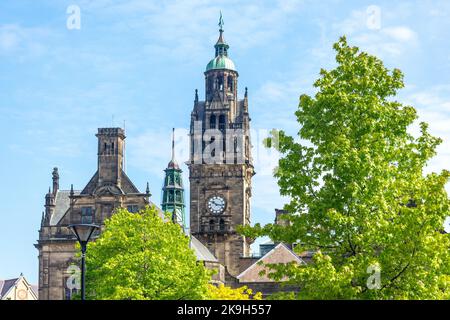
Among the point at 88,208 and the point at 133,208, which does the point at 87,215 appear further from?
the point at 133,208

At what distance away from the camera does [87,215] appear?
104438 millimetres

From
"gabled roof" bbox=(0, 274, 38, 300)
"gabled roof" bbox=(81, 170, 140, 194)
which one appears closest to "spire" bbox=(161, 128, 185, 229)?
"gabled roof" bbox=(0, 274, 38, 300)

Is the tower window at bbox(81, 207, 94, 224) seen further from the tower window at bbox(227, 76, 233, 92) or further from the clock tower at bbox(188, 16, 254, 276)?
the tower window at bbox(227, 76, 233, 92)

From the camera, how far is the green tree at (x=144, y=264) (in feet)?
191

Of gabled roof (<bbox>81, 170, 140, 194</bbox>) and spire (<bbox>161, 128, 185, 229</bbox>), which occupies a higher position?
spire (<bbox>161, 128, 185, 229</bbox>)

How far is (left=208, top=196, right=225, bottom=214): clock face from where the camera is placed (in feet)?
419

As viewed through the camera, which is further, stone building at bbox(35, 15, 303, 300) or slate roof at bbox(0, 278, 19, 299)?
slate roof at bbox(0, 278, 19, 299)

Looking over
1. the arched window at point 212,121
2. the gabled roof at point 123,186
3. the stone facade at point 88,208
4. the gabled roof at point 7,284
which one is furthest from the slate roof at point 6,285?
the gabled roof at point 123,186

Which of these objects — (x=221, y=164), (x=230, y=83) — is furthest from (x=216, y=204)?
(x=230, y=83)

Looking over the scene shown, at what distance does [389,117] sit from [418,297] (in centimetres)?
754

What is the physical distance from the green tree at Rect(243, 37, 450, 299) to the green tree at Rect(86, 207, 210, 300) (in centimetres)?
2115

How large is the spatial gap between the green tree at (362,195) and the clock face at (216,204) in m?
89.8

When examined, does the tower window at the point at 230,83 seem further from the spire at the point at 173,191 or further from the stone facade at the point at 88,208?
the spire at the point at 173,191
